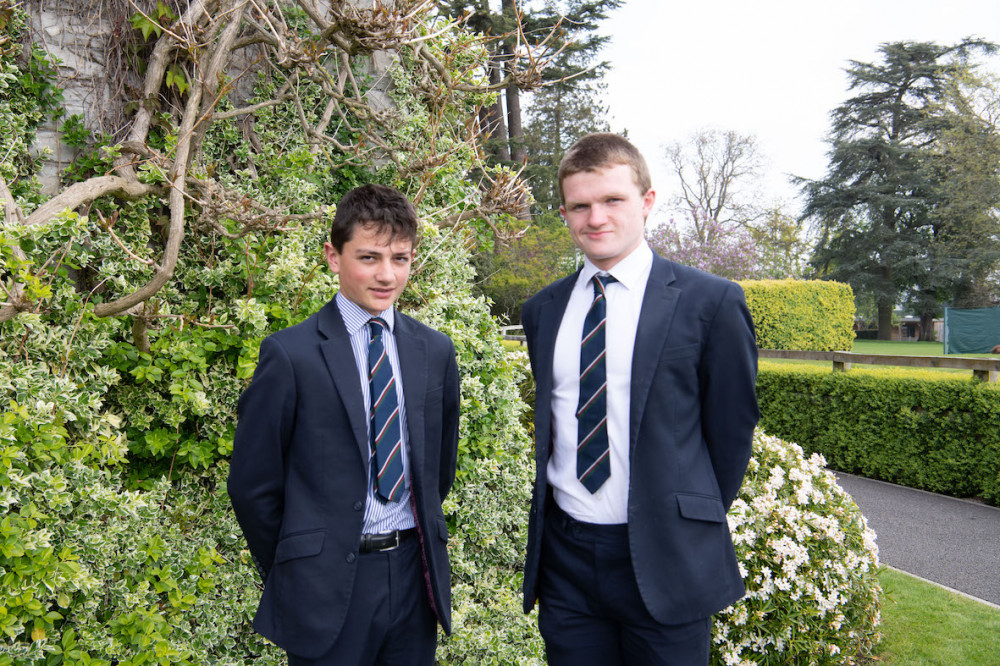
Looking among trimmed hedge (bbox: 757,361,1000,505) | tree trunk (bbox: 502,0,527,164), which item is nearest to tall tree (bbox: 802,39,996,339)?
tree trunk (bbox: 502,0,527,164)

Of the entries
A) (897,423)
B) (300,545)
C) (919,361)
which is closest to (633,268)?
(300,545)

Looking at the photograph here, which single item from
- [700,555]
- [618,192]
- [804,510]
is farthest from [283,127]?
[804,510]

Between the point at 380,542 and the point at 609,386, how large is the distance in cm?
85

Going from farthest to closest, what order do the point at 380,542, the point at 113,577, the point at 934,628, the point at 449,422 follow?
the point at 934,628 < the point at 113,577 < the point at 449,422 < the point at 380,542

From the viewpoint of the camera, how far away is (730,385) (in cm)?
200

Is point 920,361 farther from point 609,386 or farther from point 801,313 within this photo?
point 801,313

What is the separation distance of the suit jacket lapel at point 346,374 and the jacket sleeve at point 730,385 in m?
1.07

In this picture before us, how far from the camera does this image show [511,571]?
12.6 ft

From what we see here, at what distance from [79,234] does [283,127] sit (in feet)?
4.94

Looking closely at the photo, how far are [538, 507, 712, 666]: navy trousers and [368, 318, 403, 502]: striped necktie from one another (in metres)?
0.56

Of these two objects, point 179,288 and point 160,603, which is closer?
point 160,603

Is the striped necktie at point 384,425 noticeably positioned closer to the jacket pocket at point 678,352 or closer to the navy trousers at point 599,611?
the navy trousers at point 599,611

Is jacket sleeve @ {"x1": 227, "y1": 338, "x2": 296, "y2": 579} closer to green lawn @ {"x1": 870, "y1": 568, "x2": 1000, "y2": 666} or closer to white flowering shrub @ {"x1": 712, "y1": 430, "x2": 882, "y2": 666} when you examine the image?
white flowering shrub @ {"x1": 712, "y1": 430, "x2": 882, "y2": 666}

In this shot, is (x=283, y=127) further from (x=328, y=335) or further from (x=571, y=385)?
(x=571, y=385)
